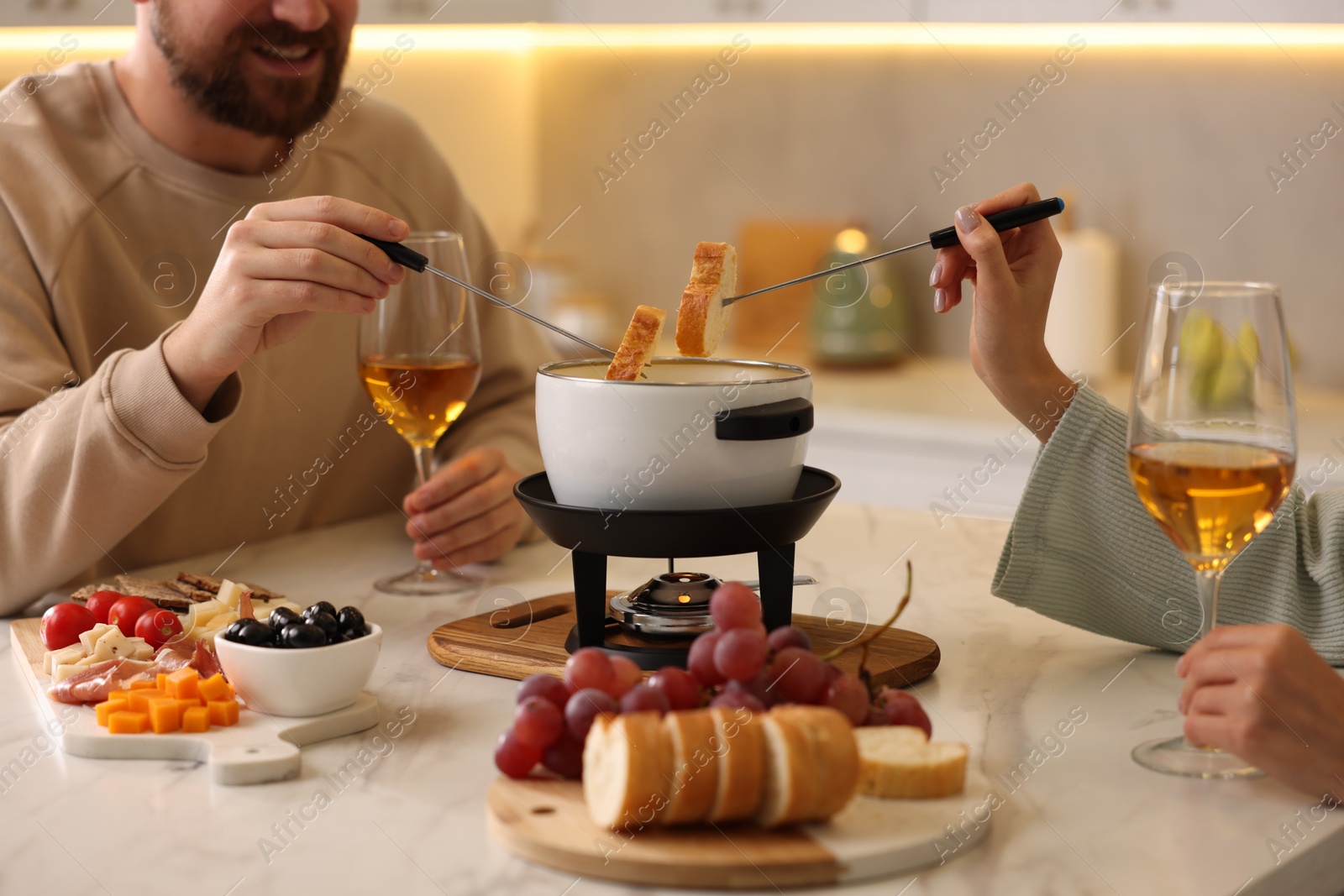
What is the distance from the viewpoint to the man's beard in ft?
5.36

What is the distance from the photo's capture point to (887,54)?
10.7 ft

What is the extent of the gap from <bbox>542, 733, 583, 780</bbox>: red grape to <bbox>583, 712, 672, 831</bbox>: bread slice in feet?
0.16

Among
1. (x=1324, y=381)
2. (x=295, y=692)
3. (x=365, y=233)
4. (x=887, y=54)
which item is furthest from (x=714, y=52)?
(x=295, y=692)

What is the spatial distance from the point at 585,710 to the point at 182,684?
1.03ft

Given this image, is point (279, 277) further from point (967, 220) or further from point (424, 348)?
point (967, 220)

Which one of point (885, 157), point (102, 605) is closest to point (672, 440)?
point (102, 605)

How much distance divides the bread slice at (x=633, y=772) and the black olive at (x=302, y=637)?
0.89 feet

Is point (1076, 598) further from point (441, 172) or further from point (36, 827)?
point (441, 172)

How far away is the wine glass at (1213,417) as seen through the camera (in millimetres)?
835

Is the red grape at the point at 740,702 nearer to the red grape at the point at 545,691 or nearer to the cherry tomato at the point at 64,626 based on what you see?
the red grape at the point at 545,691

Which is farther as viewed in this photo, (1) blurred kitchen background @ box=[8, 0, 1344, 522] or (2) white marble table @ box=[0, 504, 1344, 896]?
(1) blurred kitchen background @ box=[8, 0, 1344, 522]

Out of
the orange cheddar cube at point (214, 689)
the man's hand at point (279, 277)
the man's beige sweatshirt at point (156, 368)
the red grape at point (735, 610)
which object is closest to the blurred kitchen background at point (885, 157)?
the man's beige sweatshirt at point (156, 368)

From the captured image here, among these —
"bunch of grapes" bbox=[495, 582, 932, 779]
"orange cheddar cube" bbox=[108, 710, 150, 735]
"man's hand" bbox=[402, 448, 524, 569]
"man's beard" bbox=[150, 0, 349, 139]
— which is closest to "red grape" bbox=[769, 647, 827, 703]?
"bunch of grapes" bbox=[495, 582, 932, 779]

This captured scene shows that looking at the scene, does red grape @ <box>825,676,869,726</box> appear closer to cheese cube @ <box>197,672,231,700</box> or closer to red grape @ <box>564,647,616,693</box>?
red grape @ <box>564,647,616,693</box>
